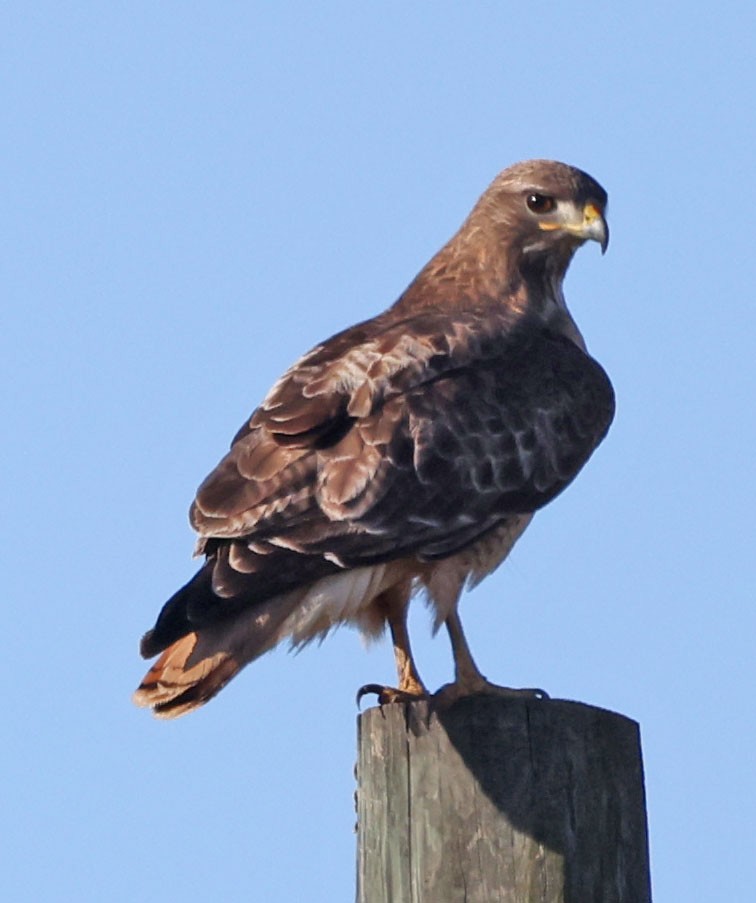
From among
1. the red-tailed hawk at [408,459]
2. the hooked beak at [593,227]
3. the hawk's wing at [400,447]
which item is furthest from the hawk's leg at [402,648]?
the hooked beak at [593,227]

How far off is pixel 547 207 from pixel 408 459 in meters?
1.72

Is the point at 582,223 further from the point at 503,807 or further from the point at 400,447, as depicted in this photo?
the point at 503,807

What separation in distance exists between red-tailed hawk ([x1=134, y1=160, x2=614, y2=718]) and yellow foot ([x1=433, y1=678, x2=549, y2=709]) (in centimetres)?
2

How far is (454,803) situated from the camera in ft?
15.2

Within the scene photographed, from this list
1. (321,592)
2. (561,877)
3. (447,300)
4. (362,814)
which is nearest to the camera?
(561,877)

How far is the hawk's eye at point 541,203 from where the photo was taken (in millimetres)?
7879

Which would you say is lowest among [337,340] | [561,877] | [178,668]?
[561,877]

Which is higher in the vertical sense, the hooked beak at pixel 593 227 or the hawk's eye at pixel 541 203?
the hawk's eye at pixel 541 203

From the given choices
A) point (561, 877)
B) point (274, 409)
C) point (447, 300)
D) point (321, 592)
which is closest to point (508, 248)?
point (447, 300)

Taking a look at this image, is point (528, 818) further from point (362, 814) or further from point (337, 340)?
point (337, 340)

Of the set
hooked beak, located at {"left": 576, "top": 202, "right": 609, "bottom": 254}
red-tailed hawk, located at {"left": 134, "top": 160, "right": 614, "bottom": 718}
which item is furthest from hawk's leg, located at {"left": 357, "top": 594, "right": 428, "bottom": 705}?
hooked beak, located at {"left": 576, "top": 202, "right": 609, "bottom": 254}

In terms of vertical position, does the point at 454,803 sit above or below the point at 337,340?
below

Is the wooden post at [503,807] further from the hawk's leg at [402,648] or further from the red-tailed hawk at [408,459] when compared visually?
the hawk's leg at [402,648]

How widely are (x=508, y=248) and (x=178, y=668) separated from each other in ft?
9.18
